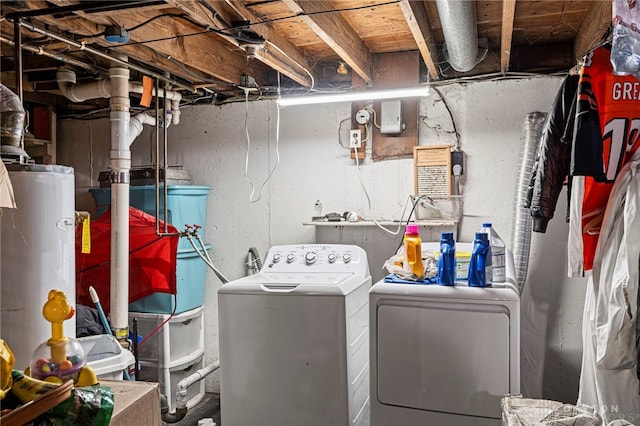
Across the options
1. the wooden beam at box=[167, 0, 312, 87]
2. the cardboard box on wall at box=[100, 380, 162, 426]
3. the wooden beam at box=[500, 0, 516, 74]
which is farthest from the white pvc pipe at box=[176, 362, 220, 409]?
the wooden beam at box=[500, 0, 516, 74]

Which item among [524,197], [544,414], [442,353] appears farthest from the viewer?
[524,197]

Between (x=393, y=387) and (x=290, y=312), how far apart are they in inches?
24.9

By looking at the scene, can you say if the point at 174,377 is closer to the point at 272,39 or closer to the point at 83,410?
the point at 272,39

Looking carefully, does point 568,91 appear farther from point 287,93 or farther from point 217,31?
point 287,93

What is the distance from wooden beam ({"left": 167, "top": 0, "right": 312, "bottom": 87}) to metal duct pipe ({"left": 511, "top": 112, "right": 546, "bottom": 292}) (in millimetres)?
1450

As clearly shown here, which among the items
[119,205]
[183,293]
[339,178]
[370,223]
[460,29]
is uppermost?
[460,29]

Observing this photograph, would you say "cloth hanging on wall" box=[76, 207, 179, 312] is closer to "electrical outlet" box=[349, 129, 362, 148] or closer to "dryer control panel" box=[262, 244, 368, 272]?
"dryer control panel" box=[262, 244, 368, 272]

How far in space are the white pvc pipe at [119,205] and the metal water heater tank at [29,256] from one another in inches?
36.6

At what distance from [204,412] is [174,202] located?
1500 millimetres

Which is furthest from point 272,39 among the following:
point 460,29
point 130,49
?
point 460,29

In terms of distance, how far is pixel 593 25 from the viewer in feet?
8.14

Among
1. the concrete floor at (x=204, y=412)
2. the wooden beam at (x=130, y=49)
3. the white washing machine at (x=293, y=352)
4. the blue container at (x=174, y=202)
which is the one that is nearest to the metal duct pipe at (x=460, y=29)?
the white washing machine at (x=293, y=352)

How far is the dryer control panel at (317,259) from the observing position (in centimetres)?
296

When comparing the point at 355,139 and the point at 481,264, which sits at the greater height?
the point at 355,139
